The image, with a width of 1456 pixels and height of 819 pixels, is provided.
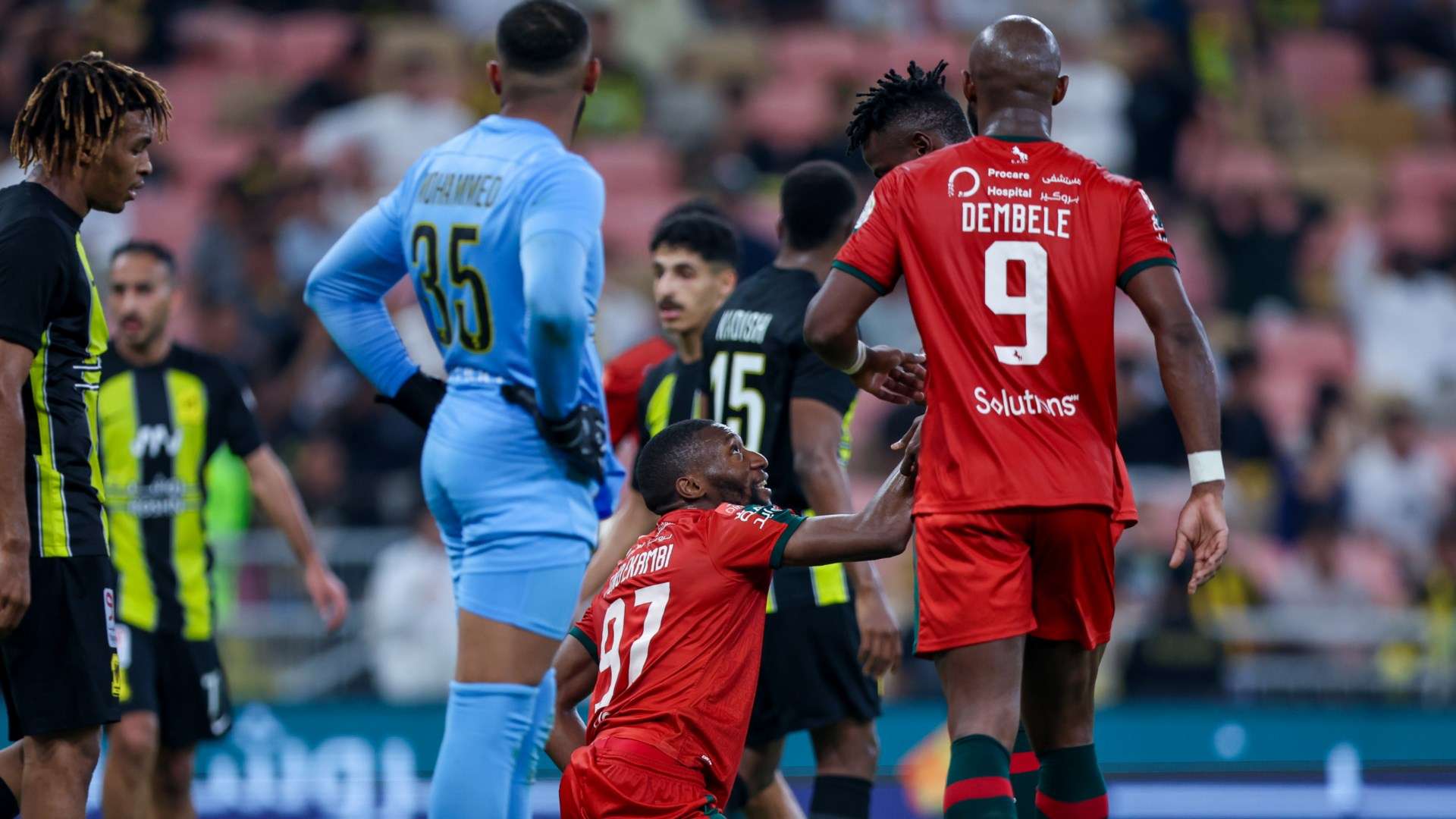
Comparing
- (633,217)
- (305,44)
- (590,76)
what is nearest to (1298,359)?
(633,217)

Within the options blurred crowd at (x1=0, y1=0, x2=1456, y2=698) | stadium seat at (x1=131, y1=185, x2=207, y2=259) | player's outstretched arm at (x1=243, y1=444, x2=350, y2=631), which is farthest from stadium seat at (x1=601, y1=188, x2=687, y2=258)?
player's outstretched arm at (x1=243, y1=444, x2=350, y2=631)

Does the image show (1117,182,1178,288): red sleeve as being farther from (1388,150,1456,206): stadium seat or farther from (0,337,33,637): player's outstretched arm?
(1388,150,1456,206): stadium seat

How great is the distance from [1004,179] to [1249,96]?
1334 cm

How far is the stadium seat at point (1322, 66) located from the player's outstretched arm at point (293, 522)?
12.4 meters

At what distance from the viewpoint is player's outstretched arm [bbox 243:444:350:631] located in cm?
732

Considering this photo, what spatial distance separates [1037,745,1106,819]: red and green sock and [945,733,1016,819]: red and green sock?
1.09 ft

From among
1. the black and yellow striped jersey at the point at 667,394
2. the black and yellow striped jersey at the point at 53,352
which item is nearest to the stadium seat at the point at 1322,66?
the black and yellow striped jersey at the point at 667,394

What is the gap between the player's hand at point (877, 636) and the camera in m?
5.51

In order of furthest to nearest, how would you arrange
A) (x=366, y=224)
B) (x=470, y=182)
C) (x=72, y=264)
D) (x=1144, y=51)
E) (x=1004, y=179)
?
1. (x=1144, y=51)
2. (x=366, y=224)
3. (x=470, y=182)
4. (x=72, y=264)
5. (x=1004, y=179)

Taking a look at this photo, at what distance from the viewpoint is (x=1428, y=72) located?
17.0 m

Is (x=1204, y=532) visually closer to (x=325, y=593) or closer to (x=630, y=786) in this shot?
(x=630, y=786)

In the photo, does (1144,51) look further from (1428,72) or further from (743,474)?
(743,474)

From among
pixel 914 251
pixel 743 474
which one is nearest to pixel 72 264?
pixel 743 474

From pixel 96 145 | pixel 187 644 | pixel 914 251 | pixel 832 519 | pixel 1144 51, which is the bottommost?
pixel 187 644
